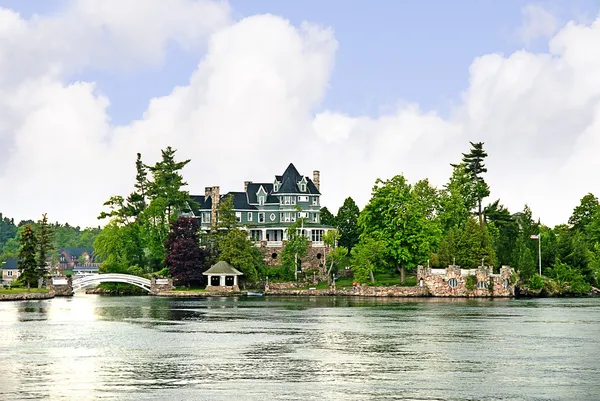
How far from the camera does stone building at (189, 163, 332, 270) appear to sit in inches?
4471

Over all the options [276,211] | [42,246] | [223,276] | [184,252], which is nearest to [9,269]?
[276,211]

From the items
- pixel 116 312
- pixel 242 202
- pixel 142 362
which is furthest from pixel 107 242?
pixel 142 362

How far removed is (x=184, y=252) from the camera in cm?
10188

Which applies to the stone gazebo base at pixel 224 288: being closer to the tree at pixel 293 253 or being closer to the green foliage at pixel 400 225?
the tree at pixel 293 253

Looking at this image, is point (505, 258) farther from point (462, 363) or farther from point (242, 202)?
point (462, 363)

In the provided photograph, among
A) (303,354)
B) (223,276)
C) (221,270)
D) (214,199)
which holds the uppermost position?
(214,199)

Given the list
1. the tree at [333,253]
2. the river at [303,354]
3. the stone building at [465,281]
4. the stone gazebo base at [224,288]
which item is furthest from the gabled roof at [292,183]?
the river at [303,354]

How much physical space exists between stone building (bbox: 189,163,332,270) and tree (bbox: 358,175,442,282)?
1439 centimetres

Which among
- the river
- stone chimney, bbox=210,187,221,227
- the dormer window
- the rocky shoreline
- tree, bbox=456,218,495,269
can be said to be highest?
the dormer window

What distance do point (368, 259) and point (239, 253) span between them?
50.4 ft

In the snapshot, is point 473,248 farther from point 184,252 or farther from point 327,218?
point 327,218

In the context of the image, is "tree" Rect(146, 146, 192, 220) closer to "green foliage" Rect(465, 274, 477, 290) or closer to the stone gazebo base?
the stone gazebo base

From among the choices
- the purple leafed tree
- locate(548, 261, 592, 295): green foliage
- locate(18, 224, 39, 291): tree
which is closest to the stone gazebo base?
the purple leafed tree

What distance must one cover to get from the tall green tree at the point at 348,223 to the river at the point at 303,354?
48.1 meters
